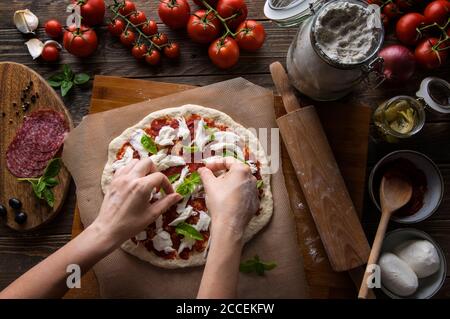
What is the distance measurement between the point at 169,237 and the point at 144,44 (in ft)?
3.71

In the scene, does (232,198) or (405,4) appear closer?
(232,198)

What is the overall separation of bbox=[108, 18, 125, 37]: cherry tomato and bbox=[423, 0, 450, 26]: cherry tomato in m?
1.76

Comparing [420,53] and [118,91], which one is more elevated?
[420,53]

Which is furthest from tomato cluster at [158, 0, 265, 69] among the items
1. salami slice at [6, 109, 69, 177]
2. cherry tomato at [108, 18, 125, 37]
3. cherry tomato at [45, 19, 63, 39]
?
salami slice at [6, 109, 69, 177]

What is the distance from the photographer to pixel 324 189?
224 centimetres

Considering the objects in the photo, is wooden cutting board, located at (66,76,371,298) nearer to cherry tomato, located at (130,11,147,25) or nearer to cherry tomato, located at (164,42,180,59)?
cherry tomato, located at (164,42,180,59)

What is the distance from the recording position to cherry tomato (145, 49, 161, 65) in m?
2.42

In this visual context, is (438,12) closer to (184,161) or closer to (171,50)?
(171,50)

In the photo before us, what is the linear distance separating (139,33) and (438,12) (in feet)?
5.62

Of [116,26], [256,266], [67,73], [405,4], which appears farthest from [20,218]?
[405,4]

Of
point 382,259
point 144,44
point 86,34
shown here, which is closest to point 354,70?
point 382,259
